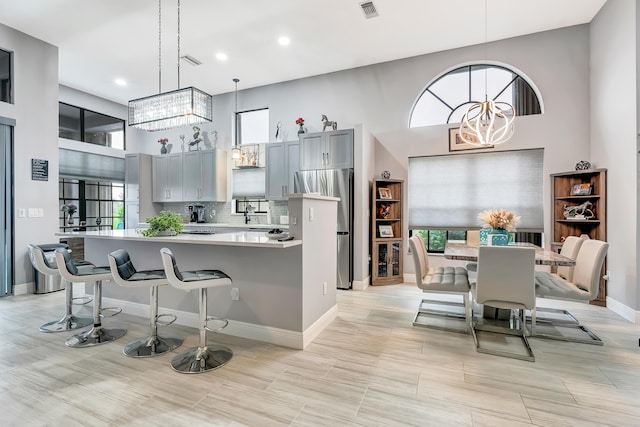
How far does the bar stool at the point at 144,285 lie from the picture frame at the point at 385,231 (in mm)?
3233

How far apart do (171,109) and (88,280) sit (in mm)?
1852

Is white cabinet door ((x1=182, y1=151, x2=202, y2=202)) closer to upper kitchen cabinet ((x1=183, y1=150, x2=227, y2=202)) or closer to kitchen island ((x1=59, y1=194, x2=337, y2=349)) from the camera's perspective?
upper kitchen cabinet ((x1=183, y1=150, x2=227, y2=202))

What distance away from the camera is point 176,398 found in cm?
192

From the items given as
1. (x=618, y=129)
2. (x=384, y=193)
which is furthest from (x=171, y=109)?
(x=618, y=129)

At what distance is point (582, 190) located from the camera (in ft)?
12.8

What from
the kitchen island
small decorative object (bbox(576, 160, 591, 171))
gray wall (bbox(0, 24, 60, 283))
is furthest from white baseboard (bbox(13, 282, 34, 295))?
small decorative object (bbox(576, 160, 591, 171))

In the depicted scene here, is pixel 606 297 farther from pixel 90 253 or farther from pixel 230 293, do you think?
pixel 90 253

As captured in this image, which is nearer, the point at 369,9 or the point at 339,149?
the point at 369,9

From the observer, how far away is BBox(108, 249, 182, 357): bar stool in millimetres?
2309

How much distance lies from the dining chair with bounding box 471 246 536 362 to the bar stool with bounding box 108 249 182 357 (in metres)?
2.61

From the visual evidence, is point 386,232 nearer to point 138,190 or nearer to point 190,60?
point 190,60

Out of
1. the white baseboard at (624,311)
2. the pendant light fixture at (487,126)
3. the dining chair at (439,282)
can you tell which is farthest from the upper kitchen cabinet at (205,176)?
the white baseboard at (624,311)

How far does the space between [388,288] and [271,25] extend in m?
4.07

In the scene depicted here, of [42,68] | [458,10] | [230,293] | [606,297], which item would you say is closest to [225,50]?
[42,68]
